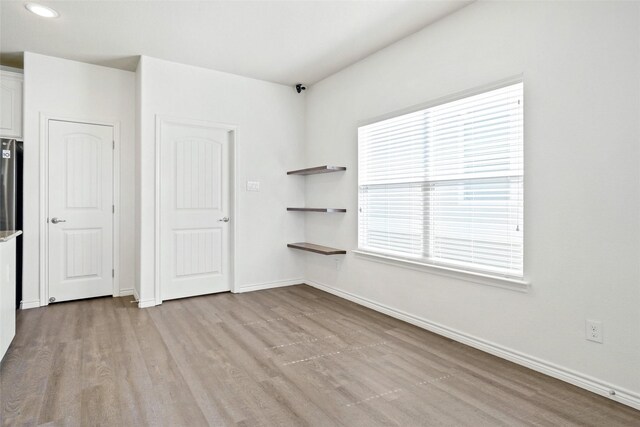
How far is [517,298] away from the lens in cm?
258

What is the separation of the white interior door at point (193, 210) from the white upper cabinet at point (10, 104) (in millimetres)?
1479

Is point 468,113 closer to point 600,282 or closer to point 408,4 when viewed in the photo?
point 408,4

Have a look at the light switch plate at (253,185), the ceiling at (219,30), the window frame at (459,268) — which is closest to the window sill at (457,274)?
the window frame at (459,268)

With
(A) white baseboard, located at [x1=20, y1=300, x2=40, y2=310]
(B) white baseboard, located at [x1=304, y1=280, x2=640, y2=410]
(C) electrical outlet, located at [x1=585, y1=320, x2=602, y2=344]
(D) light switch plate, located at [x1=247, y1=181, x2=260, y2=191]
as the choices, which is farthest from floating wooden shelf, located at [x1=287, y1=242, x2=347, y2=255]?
(A) white baseboard, located at [x1=20, y1=300, x2=40, y2=310]

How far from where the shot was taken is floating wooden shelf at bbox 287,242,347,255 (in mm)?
4262

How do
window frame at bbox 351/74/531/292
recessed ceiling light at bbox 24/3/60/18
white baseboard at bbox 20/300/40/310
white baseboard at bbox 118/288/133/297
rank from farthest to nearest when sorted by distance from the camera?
white baseboard at bbox 118/288/133/297 → white baseboard at bbox 20/300/40/310 → recessed ceiling light at bbox 24/3/60/18 → window frame at bbox 351/74/531/292

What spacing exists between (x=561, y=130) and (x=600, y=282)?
0.95 meters

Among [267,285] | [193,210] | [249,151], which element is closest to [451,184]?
[249,151]

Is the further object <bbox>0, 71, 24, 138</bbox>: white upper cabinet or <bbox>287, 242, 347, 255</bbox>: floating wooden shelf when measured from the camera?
<bbox>287, 242, 347, 255</bbox>: floating wooden shelf

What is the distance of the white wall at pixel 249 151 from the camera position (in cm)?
402

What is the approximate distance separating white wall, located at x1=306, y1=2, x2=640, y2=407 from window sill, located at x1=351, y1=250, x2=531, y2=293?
48 mm

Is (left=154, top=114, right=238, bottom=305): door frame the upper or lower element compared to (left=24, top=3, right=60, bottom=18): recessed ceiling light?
lower

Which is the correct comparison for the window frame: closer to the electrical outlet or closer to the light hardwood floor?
the electrical outlet

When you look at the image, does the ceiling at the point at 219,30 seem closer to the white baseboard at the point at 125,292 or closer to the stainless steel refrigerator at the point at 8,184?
A: the stainless steel refrigerator at the point at 8,184
